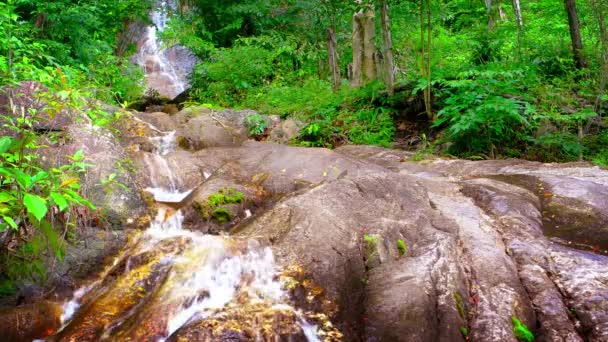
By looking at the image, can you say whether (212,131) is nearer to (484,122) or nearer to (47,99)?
(47,99)

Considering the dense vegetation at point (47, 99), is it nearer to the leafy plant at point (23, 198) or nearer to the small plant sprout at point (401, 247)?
the leafy plant at point (23, 198)

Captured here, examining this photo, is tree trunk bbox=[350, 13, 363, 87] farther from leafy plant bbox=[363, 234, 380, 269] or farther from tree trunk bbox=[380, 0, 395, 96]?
leafy plant bbox=[363, 234, 380, 269]

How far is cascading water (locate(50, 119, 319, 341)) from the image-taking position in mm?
3217

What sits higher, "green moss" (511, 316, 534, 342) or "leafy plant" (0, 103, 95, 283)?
"leafy plant" (0, 103, 95, 283)

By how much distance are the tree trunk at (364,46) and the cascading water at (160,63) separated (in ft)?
20.9

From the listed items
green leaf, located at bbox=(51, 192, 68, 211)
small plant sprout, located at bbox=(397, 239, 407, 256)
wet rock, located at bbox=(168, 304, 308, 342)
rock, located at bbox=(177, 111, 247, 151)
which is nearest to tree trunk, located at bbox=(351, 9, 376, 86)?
rock, located at bbox=(177, 111, 247, 151)

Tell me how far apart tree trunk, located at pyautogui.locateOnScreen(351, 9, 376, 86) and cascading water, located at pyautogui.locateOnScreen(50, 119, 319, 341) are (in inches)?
293

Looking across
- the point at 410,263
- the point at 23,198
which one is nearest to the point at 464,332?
the point at 410,263

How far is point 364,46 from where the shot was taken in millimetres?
10352

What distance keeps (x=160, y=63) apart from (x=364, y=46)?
27.1 ft

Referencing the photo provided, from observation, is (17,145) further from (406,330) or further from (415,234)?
(415,234)

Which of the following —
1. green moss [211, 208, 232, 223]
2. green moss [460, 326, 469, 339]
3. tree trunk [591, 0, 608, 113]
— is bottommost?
→ green moss [460, 326, 469, 339]

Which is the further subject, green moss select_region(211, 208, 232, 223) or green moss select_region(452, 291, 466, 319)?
green moss select_region(211, 208, 232, 223)

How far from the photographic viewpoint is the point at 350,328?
11.0 feet
